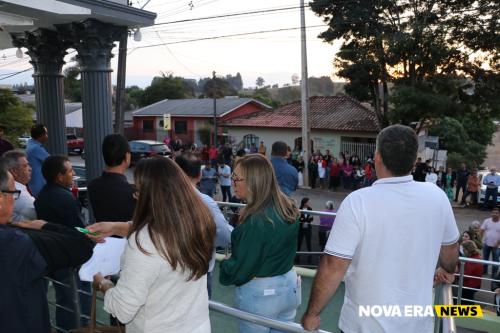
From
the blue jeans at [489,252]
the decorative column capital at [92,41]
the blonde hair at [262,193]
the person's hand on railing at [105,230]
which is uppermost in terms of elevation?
the decorative column capital at [92,41]

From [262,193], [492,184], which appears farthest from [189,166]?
[492,184]

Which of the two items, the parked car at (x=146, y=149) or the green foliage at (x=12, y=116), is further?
the parked car at (x=146, y=149)

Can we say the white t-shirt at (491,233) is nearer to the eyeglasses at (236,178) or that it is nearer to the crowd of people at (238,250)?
the crowd of people at (238,250)

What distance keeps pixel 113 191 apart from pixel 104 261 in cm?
98

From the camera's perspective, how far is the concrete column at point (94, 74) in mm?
7215

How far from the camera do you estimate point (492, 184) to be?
53.4ft

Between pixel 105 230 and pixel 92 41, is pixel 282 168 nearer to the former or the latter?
pixel 105 230

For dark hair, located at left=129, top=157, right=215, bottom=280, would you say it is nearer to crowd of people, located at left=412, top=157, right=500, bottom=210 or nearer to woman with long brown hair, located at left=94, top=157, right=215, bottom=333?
woman with long brown hair, located at left=94, top=157, right=215, bottom=333

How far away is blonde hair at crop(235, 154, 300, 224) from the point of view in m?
2.81

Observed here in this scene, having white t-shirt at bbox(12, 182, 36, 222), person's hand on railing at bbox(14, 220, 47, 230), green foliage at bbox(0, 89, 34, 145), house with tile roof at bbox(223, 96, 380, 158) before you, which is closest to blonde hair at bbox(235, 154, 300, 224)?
person's hand on railing at bbox(14, 220, 47, 230)

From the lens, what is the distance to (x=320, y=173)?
20.8 metres

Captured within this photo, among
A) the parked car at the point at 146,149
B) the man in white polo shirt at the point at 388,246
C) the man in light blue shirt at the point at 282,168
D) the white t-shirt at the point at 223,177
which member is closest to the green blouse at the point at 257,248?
the man in white polo shirt at the point at 388,246

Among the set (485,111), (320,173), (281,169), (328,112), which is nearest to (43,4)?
(281,169)

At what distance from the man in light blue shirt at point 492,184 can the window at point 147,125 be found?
29.7 meters
